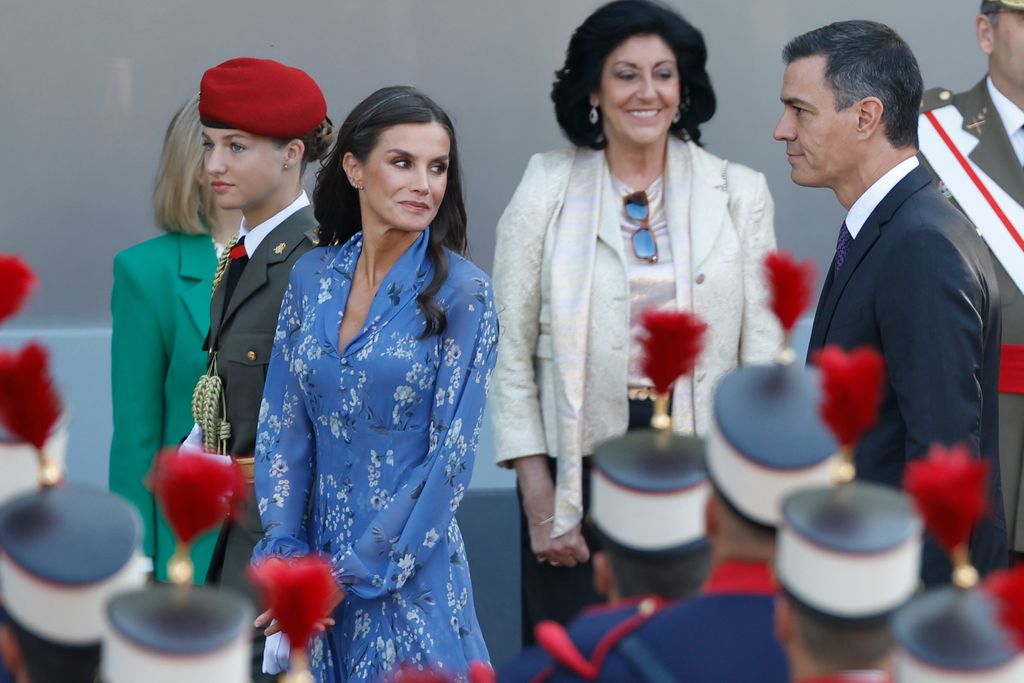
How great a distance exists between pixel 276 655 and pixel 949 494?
1881 mm

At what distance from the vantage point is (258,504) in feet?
10.7

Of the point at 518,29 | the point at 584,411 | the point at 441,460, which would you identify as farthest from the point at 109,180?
the point at 441,460

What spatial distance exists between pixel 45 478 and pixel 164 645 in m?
0.28

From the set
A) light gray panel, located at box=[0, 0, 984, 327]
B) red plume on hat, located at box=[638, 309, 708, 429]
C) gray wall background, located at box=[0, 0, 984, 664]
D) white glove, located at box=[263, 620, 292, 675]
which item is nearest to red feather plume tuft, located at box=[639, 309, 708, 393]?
red plume on hat, located at box=[638, 309, 708, 429]

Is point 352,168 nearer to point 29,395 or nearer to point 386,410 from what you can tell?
point 386,410

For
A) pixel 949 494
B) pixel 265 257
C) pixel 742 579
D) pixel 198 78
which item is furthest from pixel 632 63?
pixel 949 494

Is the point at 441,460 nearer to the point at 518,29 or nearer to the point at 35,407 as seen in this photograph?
the point at 35,407

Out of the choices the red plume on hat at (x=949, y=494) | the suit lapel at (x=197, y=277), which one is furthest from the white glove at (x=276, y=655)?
the red plume on hat at (x=949, y=494)

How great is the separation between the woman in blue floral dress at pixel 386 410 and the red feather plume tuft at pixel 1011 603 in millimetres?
1710

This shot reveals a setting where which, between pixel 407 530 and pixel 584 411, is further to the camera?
pixel 584 411

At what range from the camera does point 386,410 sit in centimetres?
309

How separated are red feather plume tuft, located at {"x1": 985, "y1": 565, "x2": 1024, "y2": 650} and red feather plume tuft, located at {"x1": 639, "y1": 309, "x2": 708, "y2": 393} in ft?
1.66

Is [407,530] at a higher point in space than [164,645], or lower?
lower

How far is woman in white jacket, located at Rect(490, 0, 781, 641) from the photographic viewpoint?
3.81m
